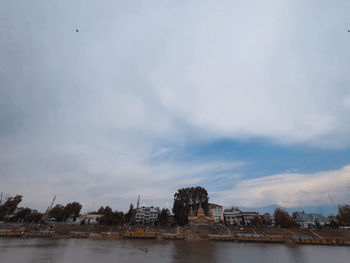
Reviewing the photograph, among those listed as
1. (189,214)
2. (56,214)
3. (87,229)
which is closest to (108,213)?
(87,229)

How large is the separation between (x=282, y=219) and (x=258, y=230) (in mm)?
14775

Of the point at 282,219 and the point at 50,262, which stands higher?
the point at 282,219

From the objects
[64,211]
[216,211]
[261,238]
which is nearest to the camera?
[261,238]

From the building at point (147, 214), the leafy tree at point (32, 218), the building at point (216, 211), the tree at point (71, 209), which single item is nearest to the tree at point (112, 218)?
the tree at point (71, 209)

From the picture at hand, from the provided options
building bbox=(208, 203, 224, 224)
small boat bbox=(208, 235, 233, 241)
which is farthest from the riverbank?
building bbox=(208, 203, 224, 224)

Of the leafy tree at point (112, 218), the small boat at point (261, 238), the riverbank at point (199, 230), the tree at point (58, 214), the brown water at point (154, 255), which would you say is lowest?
the brown water at point (154, 255)

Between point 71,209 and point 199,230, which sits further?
point 71,209

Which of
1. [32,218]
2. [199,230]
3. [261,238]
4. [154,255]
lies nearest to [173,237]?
[199,230]

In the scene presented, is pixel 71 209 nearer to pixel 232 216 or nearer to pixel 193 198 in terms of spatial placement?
pixel 193 198

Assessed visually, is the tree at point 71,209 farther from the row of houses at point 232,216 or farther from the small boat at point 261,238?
the small boat at point 261,238

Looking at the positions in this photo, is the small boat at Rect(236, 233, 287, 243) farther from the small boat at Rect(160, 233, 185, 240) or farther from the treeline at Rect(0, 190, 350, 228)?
the treeline at Rect(0, 190, 350, 228)

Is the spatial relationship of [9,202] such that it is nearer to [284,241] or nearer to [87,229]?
[87,229]

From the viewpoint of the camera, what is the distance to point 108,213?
249 ft

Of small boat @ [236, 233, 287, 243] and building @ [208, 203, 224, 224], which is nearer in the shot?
small boat @ [236, 233, 287, 243]
